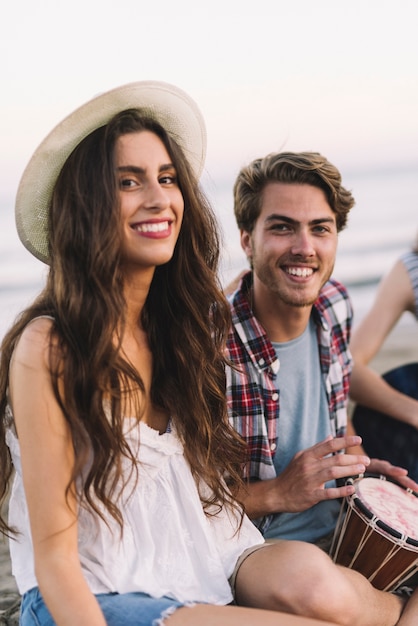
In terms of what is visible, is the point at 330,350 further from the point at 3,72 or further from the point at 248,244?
the point at 3,72

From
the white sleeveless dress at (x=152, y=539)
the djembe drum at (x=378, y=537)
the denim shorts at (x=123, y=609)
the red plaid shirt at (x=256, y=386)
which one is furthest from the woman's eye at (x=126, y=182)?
the djembe drum at (x=378, y=537)

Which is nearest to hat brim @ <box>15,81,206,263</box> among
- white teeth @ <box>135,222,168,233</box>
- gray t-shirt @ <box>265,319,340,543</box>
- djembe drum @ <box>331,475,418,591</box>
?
white teeth @ <box>135,222,168,233</box>

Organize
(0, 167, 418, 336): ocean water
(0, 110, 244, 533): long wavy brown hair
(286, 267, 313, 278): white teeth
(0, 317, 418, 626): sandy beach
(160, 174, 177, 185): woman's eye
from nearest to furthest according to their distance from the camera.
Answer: (0, 110, 244, 533): long wavy brown hair → (160, 174, 177, 185): woman's eye → (286, 267, 313, 278): white teeth → (0, 317, 418, 626): sandy beach → (0, 167, 418, 336): ocean water

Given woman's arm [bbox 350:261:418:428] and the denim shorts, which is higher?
woman's arm [bbox 350:261:418:428]

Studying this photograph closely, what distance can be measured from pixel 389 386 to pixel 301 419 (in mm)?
740

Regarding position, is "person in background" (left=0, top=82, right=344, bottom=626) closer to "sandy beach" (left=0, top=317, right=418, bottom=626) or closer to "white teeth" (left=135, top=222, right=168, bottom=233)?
"white teeth" (left=135, top=222, right=168, bottom=233)

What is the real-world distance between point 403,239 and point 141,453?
14.6 m

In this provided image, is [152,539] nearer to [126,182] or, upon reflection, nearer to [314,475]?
[314,475]

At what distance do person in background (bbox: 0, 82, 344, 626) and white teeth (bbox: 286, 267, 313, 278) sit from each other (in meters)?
0.62

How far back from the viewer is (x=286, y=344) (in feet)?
11.2

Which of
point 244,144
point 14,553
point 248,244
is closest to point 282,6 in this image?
point 244,144

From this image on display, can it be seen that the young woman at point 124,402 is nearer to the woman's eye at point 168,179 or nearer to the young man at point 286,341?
the woman's eye at point 168,179

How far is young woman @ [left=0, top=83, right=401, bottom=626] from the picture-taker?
2.24m

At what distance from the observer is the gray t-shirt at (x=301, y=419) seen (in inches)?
131
